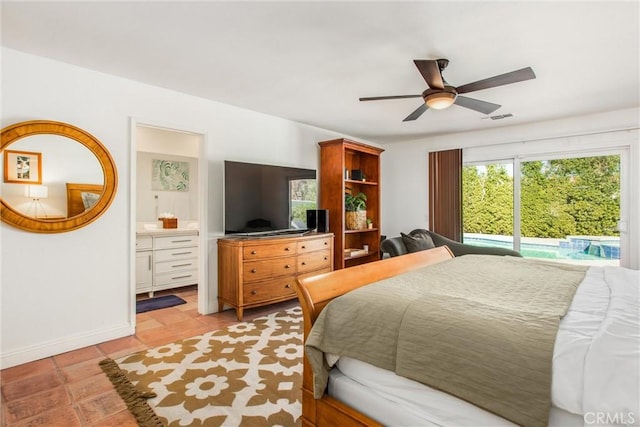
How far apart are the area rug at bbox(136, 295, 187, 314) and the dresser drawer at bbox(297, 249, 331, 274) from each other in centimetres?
162

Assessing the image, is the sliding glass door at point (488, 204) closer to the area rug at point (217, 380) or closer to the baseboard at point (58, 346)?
the area rug at point (217, 380)

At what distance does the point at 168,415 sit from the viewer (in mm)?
1883

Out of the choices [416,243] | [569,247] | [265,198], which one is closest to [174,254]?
[265,198]

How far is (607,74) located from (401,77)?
1830 millimetres

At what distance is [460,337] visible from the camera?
4.00 ft

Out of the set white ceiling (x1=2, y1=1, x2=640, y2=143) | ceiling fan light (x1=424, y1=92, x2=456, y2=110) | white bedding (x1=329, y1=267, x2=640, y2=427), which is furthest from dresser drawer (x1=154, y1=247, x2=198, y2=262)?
ceiling fan light (x1=424, y1=92, x2=456, y2=110)

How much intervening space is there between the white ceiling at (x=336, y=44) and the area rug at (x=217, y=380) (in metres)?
2.39

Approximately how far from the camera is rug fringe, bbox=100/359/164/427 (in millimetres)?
1826

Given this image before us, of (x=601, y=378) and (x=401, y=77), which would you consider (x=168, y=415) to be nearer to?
(x=601, y=378)

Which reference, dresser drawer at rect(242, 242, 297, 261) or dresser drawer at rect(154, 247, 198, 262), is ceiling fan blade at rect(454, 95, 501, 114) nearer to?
dresser drawer at rect(242, 242, 297, 261)

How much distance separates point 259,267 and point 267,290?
0.96 ft

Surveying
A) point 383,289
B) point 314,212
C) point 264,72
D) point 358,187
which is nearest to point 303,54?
point 264,72

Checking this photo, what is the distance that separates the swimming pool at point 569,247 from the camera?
4156mm

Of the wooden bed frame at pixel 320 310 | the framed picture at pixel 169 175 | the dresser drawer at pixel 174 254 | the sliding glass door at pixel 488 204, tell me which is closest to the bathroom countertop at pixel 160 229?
the dresser drawer at pixel 174 254
